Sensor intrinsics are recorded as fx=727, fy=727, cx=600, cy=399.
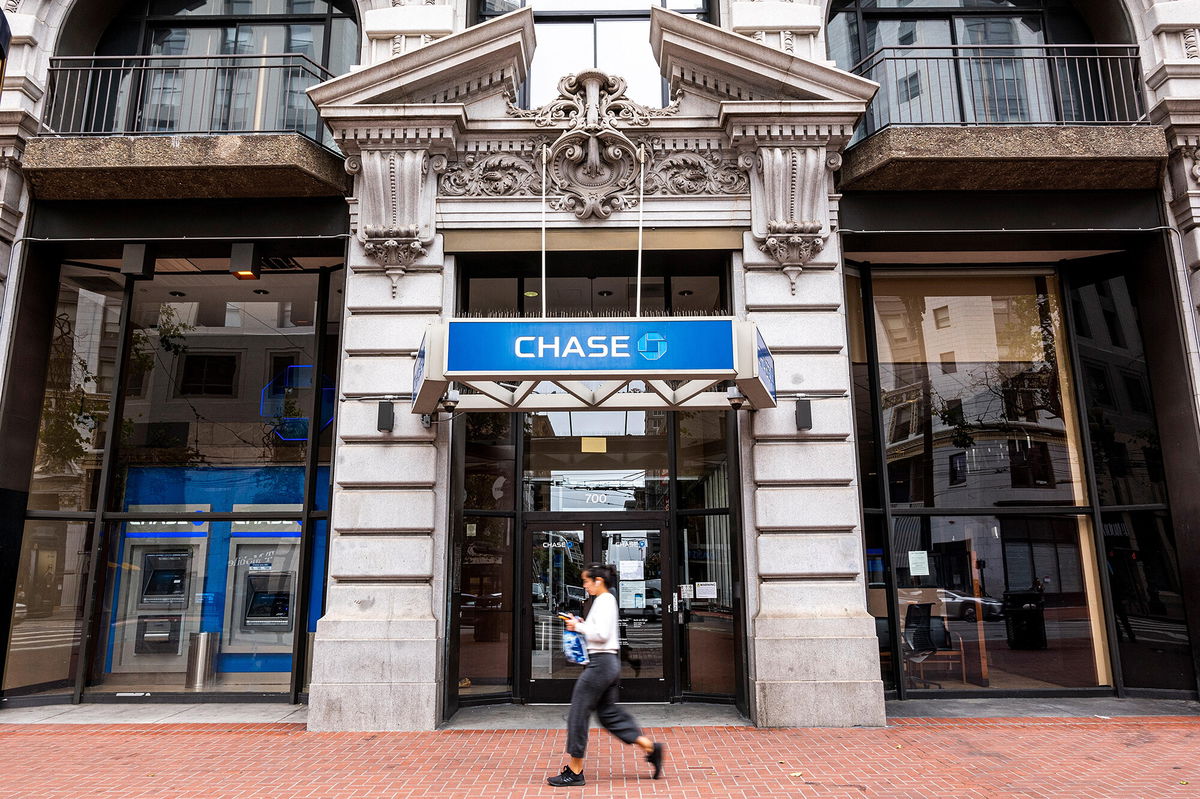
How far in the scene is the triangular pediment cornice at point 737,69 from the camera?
921 centimetres

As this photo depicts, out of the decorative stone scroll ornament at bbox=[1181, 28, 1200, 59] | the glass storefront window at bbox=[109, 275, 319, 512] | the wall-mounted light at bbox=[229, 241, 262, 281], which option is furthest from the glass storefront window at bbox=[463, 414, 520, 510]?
the decorative stone scroll ornament at bbox=[1181, 28, 1200, 59]

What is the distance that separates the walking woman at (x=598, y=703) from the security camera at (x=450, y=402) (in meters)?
3.18

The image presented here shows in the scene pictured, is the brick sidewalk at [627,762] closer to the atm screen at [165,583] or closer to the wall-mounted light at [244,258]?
the atm screen at [165,583]

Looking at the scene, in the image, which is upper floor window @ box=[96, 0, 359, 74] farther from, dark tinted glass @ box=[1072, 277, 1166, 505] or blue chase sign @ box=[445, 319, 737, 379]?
dark tinted glass @ box=[1072, 277, 1166, 505]

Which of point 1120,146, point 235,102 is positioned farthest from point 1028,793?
point 235,102

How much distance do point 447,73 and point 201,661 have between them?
8.51 m

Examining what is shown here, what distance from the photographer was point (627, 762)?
6941 mm

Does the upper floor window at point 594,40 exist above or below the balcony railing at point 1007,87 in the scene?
above

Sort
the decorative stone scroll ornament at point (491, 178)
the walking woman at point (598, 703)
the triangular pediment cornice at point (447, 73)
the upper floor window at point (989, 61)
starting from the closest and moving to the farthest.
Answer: the walking woman at point (598, 703)
the triangular pediment cornice at point (447, 73)
the decorative stone scroll ornament at point (491, 178)
the upper floor window at point (989, 61)

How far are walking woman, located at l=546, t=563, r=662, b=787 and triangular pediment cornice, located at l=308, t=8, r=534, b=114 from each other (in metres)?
6.95

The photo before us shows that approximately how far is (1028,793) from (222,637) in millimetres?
9522

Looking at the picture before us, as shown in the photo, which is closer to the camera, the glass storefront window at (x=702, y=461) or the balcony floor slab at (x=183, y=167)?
the balcony floor slab at (x=183, y=167)

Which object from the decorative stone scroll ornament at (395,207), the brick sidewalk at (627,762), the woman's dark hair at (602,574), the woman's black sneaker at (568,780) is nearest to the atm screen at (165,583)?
the brick sidewalk at (627,762)

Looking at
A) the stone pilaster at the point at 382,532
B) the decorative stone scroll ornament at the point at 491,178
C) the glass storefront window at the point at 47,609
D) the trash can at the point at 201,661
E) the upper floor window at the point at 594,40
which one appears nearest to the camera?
the stone pilaster at the point at 382,532
